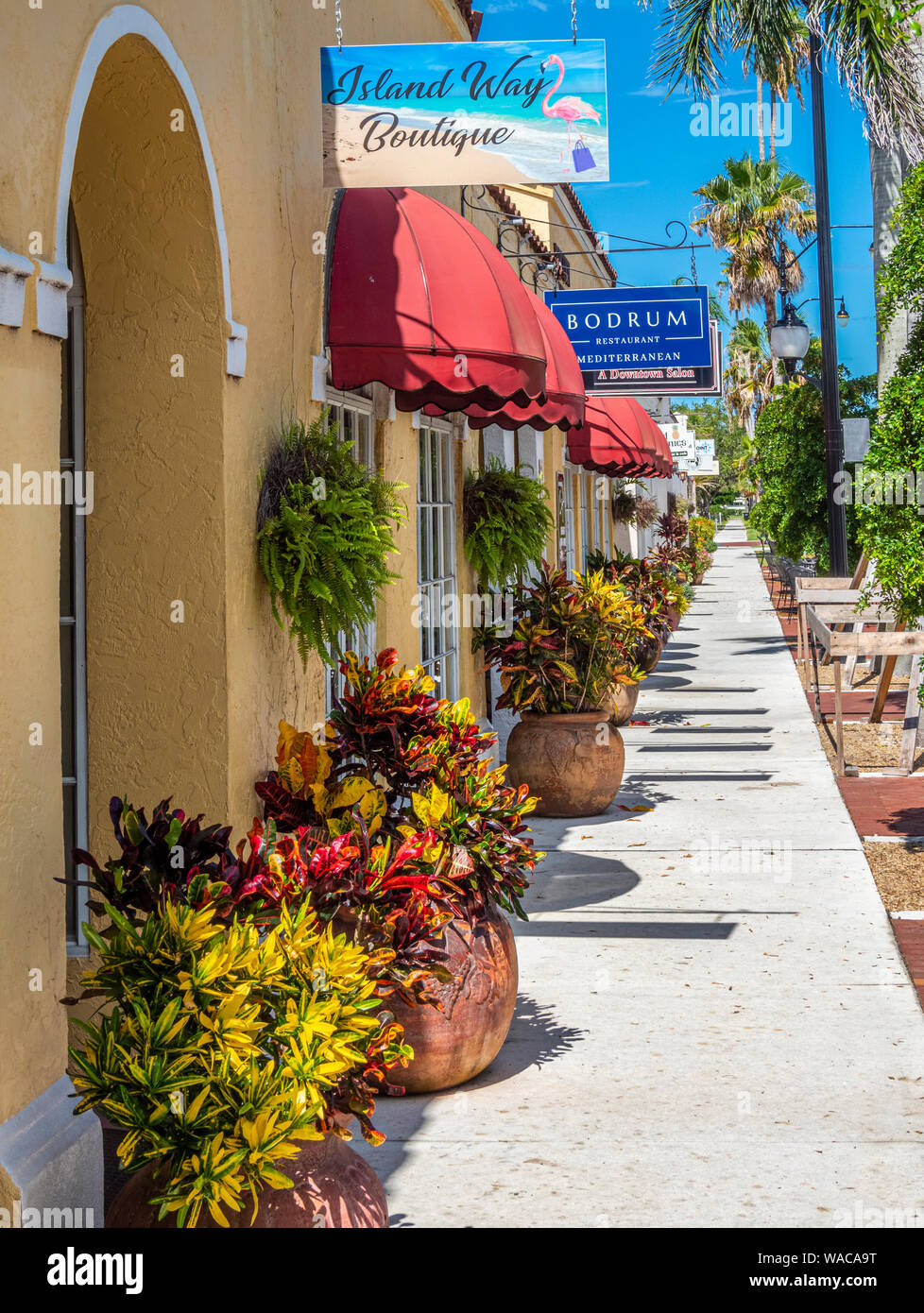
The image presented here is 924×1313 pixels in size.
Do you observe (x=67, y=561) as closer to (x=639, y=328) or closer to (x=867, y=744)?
(x=639, y=328)

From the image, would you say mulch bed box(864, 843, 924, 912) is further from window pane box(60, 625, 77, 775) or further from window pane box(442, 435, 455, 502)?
window pane box(60, 625, 77, 775)

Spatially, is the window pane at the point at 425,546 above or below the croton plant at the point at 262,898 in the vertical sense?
above

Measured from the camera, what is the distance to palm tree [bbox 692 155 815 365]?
34.8 metres

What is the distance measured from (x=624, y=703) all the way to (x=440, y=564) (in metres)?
4.15

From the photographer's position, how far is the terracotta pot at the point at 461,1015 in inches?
190

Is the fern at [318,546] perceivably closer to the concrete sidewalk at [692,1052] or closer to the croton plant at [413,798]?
the croton plant at [413,798]

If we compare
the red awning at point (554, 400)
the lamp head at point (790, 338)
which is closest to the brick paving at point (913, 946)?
the red awning at point (554, 400)

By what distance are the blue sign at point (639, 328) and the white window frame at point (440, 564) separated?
3298mm

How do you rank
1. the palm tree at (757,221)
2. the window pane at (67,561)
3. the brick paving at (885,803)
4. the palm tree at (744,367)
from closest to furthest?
the window pane at (67,561) → the brick paving at (885,803) → the palm tree at (757,221) → the palm tree at (744,367)

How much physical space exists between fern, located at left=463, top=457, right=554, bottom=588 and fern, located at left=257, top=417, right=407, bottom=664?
4.31m

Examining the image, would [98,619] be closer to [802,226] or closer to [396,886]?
[396,886]

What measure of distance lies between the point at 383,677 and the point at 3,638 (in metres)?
2.47
